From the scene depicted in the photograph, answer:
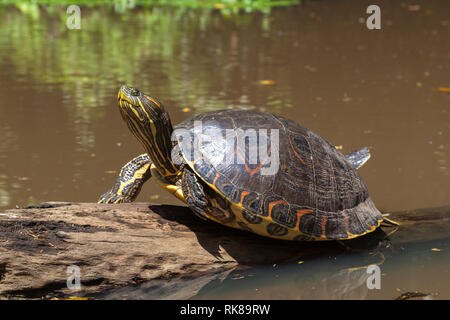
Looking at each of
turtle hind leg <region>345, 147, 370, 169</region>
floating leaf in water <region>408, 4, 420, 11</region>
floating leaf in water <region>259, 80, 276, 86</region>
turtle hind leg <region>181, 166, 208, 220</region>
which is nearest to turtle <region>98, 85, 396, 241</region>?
turtle hind leg <region>181, 166, 208, 220</region>

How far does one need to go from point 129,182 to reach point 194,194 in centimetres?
64

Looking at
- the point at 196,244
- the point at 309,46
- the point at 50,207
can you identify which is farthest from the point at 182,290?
the point at 309,46

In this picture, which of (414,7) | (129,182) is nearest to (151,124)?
(129,182)

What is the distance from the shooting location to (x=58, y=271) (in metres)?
3.00

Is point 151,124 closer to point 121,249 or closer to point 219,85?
point 121,249

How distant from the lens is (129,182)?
12.3ft

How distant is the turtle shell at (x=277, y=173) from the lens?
10.8 feet

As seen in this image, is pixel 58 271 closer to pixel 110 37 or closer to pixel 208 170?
Result: pixel 208 170

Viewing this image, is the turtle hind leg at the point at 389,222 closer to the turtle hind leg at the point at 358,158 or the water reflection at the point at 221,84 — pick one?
the turtle hind leg at the point at 358,158

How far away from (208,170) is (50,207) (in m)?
0.93

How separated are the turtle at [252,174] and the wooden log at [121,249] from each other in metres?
0.15

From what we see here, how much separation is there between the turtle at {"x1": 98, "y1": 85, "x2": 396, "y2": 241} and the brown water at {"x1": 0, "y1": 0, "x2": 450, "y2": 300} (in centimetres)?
90

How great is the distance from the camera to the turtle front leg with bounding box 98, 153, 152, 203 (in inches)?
148
